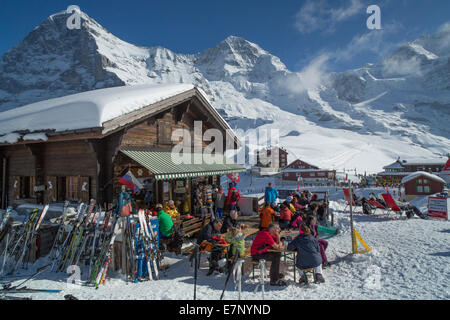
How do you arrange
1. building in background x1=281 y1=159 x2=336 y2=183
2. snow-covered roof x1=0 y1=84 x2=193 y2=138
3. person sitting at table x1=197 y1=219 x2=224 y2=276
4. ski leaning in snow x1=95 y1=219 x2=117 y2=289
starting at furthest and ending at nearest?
building in background x1=281 y1=159 x2=336 y2=183 → snow-covered roof x1=0 y1=84 x2=193 y2=138 → person sitting at table x1=197 y1=219 x2=224 y2=276 → ski leaning in snow x1=95 y1=219 x2=117 y2=289

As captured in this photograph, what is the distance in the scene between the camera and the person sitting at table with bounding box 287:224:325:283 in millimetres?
5285

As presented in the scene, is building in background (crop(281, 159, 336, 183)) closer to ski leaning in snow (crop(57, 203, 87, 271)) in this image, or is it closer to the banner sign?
the banner sign

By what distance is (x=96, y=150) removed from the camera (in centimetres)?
847

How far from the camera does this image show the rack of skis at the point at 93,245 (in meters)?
5.86

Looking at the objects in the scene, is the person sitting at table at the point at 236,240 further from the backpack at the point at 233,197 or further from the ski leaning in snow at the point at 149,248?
the backpack at the point at 233,197

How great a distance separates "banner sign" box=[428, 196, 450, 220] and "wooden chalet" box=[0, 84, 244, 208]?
1086 cm

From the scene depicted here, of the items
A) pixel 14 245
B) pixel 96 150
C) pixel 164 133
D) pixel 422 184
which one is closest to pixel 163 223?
pixel 96 150

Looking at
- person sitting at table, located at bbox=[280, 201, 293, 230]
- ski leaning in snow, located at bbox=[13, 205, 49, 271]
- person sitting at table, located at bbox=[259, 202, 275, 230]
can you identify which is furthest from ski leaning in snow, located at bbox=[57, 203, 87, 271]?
person sitting at table, located at bbox=[280, 201, 293, 230]

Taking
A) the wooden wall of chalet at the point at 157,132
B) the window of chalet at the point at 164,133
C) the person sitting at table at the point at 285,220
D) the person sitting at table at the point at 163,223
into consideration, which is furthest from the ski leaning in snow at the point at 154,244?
the window of chalet at the point at 164,133

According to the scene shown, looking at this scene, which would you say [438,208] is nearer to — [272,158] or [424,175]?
[424,175]

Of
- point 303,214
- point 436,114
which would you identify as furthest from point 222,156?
point 436,114

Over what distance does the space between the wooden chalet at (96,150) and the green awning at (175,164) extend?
4 centimetres
